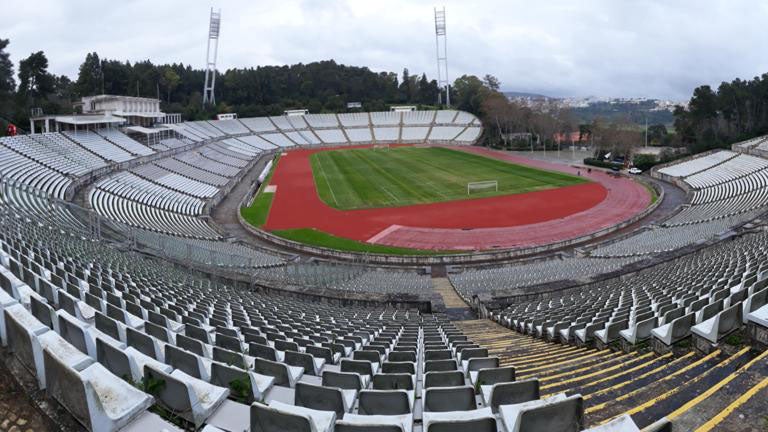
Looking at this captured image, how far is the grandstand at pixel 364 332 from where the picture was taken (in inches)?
147

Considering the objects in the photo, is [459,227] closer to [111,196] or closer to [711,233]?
[711,233]

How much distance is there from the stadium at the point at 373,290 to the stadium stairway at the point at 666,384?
33mm

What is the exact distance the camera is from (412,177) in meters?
54.4

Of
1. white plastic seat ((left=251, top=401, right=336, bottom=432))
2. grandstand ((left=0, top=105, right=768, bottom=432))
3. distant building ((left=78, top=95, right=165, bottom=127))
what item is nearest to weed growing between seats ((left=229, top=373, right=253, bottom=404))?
grandstand ((left=0, top=105, right=768, bottom=432))

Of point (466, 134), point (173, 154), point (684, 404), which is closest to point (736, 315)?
point (684, 404)

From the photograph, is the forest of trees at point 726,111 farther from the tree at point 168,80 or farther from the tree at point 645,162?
the tree at point 168,80

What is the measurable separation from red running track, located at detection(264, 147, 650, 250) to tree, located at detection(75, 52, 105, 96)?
64.1 meters

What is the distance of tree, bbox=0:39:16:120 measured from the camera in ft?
185

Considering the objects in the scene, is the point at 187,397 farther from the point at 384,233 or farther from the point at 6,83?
the point at 6,83

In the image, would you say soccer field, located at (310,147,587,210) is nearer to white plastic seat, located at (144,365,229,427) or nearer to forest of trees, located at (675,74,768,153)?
forest of trees, located at (675,74,768,153)

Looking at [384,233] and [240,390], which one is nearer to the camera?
[240,390]

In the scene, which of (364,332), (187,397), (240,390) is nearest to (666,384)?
(240,390)

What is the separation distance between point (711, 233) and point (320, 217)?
25.4 metres

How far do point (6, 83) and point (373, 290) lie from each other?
76063 millimetres
